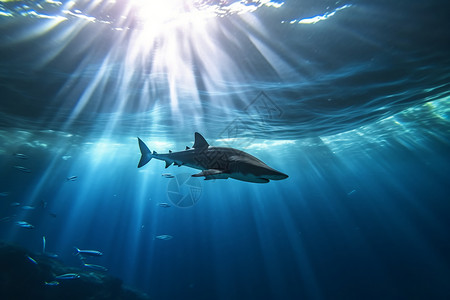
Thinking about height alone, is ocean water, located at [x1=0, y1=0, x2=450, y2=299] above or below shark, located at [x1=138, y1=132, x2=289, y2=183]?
above

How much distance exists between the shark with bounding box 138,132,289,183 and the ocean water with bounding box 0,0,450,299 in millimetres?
5448

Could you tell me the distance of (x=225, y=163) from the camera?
10.6 feet

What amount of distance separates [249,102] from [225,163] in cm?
1073

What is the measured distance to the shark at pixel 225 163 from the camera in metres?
2.65

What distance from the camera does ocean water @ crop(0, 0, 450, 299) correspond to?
24.0ft

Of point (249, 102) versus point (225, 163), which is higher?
point (249, 102)

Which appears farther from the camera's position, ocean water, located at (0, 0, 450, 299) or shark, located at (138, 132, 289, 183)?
ocean water, located at (0, 0, 450, 299)

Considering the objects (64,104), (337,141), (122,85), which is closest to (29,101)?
(64,104)

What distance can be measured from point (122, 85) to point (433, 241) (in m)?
42.8

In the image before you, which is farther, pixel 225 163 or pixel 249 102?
pixel 249 102

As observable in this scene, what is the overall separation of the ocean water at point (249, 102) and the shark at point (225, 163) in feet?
17.9

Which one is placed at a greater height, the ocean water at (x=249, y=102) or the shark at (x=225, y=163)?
the ocean water at (x=249, y=102)

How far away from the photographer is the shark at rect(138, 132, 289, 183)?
2.65 m

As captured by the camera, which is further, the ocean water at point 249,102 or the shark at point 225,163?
the ocean water at point 249,102
